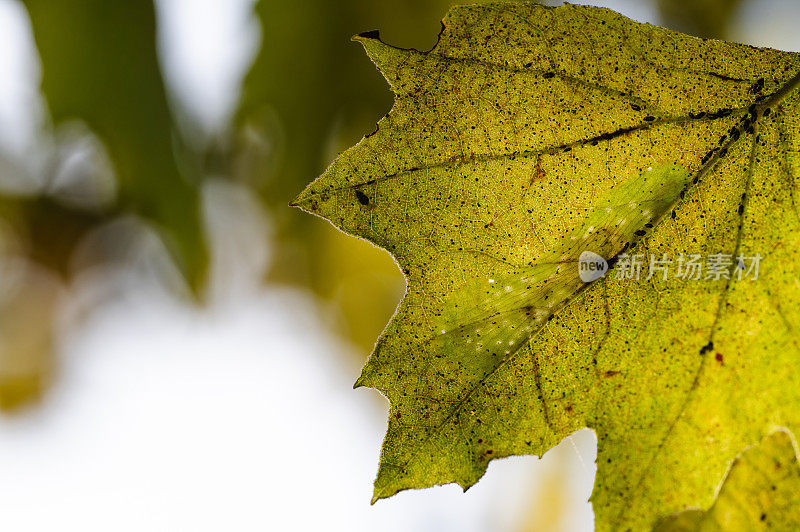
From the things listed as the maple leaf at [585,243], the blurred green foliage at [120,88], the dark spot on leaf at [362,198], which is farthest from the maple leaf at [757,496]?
the blurred green foliage at [120,88]

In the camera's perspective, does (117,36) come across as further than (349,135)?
No

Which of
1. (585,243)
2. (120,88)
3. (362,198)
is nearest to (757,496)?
(585,243)

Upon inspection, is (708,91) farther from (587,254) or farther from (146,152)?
(146,152)

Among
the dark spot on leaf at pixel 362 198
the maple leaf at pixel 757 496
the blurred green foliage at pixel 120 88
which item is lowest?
the maple leaf at pixel 757 496

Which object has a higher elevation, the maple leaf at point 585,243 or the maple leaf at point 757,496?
the maple leaf at point 585,243

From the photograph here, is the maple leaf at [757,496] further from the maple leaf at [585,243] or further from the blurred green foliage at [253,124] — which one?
the blurred green foliage at [253,124]

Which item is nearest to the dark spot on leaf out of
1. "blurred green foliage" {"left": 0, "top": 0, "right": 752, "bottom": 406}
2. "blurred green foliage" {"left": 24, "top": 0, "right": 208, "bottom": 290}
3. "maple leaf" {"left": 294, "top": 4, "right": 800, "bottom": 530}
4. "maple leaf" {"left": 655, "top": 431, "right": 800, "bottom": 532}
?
"maple leaf" {"left": 294, "top": 4, "right": 800, "bottom": 530}

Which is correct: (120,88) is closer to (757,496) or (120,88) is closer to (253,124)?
(253,124)

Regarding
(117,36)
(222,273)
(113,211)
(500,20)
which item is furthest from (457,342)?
(222,273)
